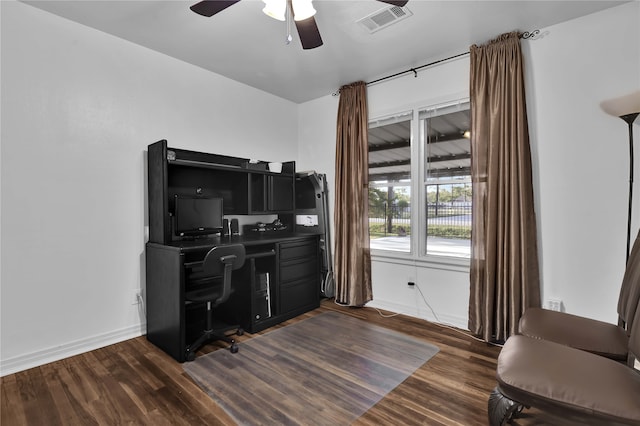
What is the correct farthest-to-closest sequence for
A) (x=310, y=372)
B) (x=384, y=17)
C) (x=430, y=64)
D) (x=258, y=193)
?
1. (x=258, y=193)
2. (x=430, y=64)
3. (x=384, y=17)
4. (x=310, y=372)

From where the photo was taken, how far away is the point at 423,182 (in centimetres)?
338

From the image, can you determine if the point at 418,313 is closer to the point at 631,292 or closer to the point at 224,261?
the point at 631,292

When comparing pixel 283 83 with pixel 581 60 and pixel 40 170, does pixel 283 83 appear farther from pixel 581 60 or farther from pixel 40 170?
pixel 581 60

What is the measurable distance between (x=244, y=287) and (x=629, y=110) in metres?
3.35

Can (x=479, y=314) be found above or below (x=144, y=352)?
above

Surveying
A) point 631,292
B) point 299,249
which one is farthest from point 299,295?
point 631,292

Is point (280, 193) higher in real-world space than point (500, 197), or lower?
higher

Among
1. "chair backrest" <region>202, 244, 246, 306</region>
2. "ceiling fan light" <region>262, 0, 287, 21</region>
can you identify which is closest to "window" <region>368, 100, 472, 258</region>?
"chair backrest" <region>202, 244, 246, 306</region>

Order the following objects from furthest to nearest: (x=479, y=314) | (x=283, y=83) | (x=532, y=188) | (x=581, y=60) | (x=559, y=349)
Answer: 1. (x=283, y=83)
2. (x=479, y=314)
3. (x=532, y=188)
4. (x=581, y=60)
5. (x=559, y=349)

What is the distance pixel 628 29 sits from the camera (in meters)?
2.27

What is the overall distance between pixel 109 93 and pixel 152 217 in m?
1.17

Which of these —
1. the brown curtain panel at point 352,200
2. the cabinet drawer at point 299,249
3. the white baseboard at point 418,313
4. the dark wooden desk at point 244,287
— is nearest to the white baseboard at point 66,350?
the dark wooden desk at point 244,287

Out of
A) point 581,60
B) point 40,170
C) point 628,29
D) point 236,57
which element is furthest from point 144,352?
point 628,29

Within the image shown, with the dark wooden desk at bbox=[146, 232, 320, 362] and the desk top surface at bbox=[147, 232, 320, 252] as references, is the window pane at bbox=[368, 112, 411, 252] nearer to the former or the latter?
the dark wooden desk at bbox=[146, 232, 320, 362]
